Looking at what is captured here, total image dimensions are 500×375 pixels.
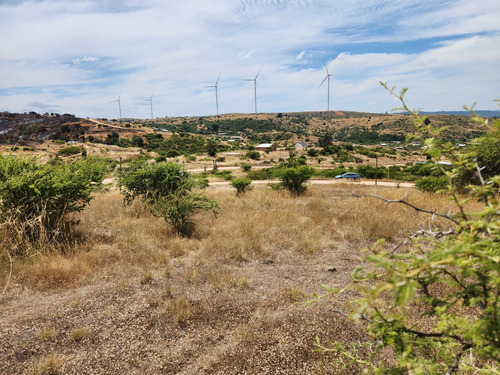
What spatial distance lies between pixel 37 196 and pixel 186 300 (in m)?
4.39

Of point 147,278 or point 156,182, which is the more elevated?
point 156,182

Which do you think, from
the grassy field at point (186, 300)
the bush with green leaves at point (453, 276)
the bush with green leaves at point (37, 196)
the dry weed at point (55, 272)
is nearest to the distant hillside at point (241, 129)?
the bush with green leaves at point (37, 196)

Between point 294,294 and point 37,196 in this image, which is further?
point 37,196

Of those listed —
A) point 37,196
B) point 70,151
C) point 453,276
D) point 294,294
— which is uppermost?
point 70,151

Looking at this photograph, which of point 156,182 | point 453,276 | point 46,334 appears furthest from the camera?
point 156,182

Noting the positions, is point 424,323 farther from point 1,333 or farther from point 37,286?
point 37,286

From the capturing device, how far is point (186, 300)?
4.87 m

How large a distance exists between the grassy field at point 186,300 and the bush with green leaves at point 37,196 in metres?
0.47

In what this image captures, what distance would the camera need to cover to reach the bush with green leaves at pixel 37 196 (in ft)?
20.8

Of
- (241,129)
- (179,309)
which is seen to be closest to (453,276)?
(179,309)

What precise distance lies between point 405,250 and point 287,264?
281 cm

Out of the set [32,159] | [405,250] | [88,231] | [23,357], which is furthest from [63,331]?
[405,250]

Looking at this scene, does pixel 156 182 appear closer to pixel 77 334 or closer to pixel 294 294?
pixel 77 334

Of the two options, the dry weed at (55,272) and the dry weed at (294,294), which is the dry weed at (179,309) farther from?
the dry weed at (55,272)
